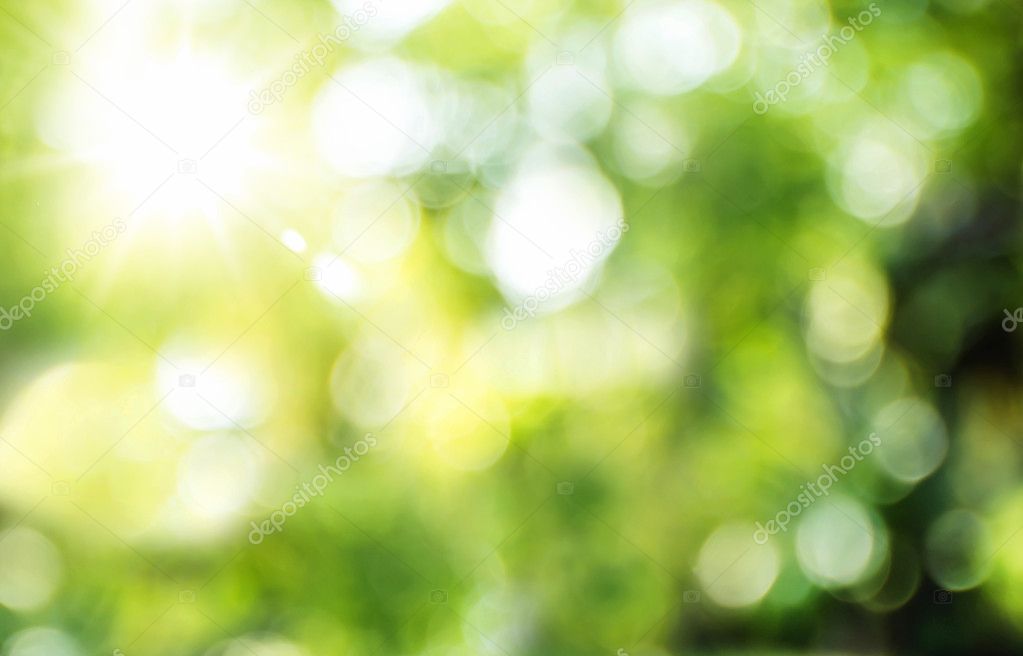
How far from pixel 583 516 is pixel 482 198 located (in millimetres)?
583

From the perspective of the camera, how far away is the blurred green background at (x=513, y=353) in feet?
4.02

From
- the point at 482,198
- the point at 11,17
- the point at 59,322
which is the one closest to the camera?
the point at 59,322

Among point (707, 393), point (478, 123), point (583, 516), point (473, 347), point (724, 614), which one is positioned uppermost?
point (478, 123)

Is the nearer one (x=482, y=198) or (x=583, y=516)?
(x=583, y=516)

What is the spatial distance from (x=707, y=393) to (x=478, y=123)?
0.65 meters

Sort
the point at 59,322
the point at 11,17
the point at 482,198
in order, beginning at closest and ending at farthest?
the point at 59,322 → the point at 11,17 → the point at 482,198

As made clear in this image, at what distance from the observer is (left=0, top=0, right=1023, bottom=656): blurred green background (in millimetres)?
1227

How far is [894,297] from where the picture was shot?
135 centimetres

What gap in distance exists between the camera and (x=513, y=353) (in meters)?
1.36

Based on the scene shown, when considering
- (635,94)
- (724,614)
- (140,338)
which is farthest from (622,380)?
(140,338)

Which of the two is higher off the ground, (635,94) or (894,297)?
(635,94)

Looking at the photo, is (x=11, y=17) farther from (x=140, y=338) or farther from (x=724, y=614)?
(x=724, y=614)

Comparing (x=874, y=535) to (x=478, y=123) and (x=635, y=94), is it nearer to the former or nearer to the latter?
(x=635, y=94)

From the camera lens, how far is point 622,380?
1370 millimetres
